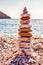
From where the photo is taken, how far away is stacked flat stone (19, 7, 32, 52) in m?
2.44

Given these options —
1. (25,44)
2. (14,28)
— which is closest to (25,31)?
(25,44)

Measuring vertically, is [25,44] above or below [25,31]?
below

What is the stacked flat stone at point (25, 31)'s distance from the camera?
2.44m

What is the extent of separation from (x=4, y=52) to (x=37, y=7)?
911 mm

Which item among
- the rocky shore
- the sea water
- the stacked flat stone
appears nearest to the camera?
the stacked flat stone

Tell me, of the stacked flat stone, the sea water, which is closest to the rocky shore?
the sea water

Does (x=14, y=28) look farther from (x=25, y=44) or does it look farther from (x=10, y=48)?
(x=25, y=44)

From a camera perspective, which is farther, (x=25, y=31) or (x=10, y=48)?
(x=10, y=48)

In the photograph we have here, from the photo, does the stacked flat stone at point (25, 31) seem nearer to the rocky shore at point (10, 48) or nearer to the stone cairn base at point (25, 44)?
the stone cairn base at point (25, 44)

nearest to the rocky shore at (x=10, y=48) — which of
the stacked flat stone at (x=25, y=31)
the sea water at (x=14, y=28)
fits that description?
the sea water at (x=14, y=28)

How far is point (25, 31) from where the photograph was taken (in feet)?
8.08

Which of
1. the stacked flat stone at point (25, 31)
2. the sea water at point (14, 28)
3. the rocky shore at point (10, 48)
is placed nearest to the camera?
the stacked flat stone at point (25, 31)

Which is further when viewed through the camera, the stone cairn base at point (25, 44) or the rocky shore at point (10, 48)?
the rocky shore at point (10, 48)

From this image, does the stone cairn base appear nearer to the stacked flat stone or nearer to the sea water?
the stacked flat stone
